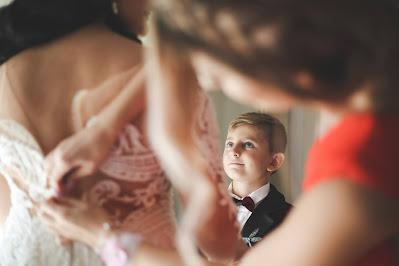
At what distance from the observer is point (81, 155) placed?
657mm

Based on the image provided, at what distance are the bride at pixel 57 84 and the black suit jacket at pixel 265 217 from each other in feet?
2.06

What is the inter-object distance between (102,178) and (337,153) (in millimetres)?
301

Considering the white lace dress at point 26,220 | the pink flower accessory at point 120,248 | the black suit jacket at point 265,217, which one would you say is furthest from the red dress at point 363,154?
the black suit jacket at point 265,217

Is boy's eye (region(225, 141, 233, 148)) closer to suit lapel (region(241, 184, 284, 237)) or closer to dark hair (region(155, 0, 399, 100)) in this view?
suit lapel (region(241, 184, 284, 237))

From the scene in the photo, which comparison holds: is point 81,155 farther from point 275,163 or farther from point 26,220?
point 275,163

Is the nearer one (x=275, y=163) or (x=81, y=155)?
(x=81, y=155)

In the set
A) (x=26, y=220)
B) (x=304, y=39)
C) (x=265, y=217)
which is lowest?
(x=265, y=217)

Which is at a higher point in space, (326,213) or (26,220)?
(326,213)

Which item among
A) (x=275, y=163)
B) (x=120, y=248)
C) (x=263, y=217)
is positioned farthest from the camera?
(x=275, y=163)

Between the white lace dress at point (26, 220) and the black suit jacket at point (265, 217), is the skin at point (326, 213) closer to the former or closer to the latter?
the white lace dress at point (26, 220)

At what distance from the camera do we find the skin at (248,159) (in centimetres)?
142

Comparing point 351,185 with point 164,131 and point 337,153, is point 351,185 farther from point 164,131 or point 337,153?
point 164,131

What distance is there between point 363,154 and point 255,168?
981 mm

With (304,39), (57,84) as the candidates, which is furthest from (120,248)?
(304,39)
